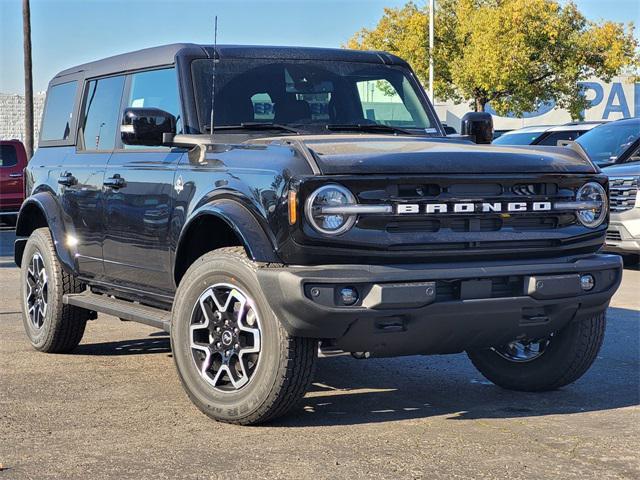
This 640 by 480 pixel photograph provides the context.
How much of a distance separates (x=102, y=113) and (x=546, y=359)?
3273mm

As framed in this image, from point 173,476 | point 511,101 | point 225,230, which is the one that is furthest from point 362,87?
point 511,101

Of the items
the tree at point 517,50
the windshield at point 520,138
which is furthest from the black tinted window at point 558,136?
the tree at point 517,50

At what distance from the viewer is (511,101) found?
41.8 metres

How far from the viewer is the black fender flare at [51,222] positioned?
718 centimetres

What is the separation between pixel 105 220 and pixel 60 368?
103 centimetres

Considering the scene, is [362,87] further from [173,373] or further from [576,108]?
[576,108]

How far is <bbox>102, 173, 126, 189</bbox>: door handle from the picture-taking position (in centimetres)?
650

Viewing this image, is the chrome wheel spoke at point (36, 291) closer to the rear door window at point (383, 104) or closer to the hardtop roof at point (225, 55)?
the hardtop roof at point (225, 55)

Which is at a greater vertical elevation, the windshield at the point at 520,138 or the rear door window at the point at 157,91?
the rear door window at the point at 157,91

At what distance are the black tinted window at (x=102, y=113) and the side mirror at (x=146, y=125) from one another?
3.17 ft

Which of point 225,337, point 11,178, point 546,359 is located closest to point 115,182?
point 225,337

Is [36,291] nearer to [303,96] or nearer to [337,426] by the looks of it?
[303,96]

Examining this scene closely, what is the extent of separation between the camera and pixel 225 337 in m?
5.35

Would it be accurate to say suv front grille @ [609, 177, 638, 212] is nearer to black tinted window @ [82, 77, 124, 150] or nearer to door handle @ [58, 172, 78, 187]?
black tinted window @ [82, 77, 124, 150]
